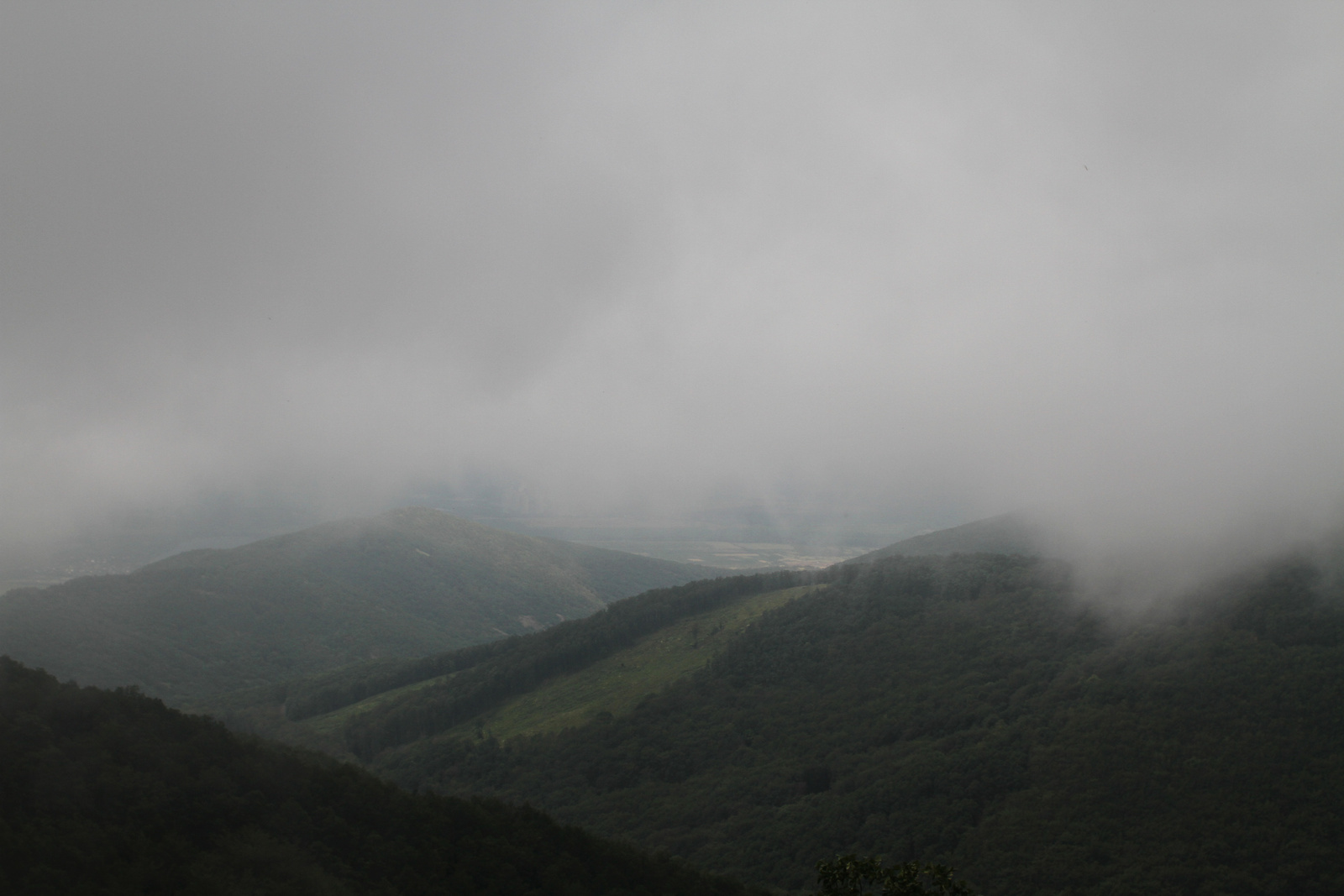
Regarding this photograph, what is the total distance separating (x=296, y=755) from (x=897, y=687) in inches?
4271

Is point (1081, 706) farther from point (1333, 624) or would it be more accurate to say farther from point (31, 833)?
point (31, 833)

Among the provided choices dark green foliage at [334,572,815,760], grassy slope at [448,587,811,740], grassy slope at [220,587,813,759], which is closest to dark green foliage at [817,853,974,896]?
grassy slope at [448,587,811,740]

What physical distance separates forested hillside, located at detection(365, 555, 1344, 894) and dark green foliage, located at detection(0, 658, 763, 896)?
42089 millimetres

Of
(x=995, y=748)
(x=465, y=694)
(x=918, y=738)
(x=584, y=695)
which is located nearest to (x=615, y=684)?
(x=584, y=695)

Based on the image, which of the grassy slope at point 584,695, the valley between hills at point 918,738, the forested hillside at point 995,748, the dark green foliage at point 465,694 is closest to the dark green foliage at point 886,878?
the valley between hills at point 918,738

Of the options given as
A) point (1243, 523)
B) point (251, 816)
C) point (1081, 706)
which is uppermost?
point (251, 816)

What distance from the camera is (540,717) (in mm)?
168375

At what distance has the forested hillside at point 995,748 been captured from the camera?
279 feet

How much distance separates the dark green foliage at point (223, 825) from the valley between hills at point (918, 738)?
693mm

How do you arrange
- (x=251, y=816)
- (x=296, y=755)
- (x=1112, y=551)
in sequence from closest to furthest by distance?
1. (x=251, y=816)
2. (x=296, y=755)
3. (x=1112, y=551)

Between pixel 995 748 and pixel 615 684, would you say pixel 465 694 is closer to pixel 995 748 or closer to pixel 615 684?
pixel 615 684

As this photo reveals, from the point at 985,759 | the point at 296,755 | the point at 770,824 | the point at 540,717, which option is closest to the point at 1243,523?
the point at 985,759

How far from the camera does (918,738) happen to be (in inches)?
4924

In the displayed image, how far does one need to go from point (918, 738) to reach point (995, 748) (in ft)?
55.8
